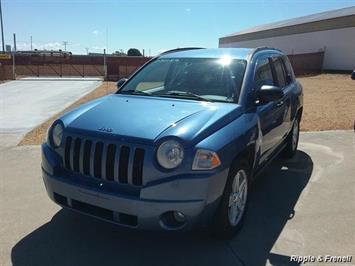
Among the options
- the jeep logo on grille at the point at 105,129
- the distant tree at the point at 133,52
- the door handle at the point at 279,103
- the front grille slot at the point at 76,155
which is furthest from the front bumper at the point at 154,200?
the distant tree at the point at 133,52

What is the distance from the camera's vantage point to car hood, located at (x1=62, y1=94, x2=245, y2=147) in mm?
3369

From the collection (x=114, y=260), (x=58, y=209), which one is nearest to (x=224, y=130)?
(x=114, y=260)

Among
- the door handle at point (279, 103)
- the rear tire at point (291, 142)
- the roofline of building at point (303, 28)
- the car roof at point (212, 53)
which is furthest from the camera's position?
the roofline of building at point (303, 28)

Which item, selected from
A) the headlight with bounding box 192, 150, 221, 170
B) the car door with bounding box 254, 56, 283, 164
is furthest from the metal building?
the headlight with bounding box 192, 150, 221, 170

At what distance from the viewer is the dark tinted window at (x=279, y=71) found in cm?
564

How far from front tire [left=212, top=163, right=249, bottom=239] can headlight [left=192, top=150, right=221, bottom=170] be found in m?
0.32

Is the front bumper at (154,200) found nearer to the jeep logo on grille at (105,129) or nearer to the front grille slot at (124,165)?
the front grille slot at (124,165)

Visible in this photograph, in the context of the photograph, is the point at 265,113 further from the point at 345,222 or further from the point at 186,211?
the point at 186,211

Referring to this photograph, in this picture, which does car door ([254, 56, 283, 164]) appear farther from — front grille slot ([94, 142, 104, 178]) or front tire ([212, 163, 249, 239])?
front grille slot ([94, 142, 104, 178])

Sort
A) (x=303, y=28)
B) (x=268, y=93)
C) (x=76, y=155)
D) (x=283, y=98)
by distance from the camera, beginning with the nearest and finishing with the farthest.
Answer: (x=76, y=155) → (x=268, y=93) → (x=283, y=98) → (x=303, y=28)

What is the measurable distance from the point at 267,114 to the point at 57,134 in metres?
2.37

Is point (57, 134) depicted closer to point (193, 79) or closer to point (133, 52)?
point (193, 79)

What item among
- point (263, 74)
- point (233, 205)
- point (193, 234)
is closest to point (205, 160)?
point (233, 205)

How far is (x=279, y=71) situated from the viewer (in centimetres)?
580
